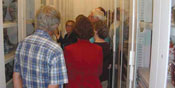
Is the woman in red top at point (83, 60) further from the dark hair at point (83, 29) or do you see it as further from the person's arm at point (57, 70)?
the person's arm at point (57, 70)

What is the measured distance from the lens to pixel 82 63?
2148 millimetres

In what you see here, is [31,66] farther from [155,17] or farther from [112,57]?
[112,57]

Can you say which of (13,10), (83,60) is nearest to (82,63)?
(83,60)

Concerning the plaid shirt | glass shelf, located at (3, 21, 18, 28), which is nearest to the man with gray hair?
the plaid shirt

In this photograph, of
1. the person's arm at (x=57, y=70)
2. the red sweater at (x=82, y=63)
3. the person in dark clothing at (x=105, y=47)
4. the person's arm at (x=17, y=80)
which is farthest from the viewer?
the person in dark clothing at (x=105, y=47)

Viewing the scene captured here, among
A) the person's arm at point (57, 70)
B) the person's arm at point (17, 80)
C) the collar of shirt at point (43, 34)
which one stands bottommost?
the person's arm at point (17, 80)

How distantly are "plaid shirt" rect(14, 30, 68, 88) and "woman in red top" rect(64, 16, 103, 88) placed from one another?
0.55 metres

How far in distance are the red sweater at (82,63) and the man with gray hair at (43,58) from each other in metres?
0.56

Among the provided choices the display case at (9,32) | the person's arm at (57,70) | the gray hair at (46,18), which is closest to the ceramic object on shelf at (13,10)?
the display case at (9,32)

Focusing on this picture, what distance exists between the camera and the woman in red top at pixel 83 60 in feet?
7.02

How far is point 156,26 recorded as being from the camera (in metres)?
1.13

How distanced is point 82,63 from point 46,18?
0.72 meters

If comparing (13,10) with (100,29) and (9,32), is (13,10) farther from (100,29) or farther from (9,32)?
(100,29)

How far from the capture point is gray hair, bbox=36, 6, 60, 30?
5.16 feet
